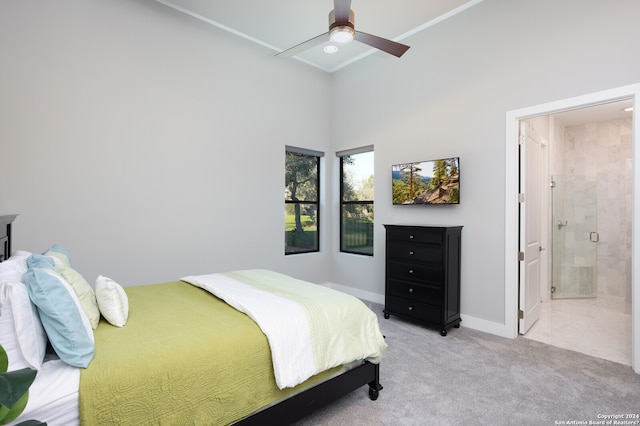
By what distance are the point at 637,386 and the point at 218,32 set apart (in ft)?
16.0

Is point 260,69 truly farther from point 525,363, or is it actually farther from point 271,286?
point 525,363

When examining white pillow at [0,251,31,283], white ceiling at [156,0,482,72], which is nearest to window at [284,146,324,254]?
white ceiling at [156,0,482,72]

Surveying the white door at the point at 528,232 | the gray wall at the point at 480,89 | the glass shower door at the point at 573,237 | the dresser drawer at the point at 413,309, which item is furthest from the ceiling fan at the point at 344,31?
the glass shower door at the point at 573,237

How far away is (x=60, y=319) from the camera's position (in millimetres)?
1344

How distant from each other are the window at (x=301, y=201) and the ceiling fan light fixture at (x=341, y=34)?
2.24m

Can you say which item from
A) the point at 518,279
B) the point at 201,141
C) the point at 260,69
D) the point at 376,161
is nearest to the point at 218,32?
the point at 260,69

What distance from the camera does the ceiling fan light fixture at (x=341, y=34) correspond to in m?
2.36

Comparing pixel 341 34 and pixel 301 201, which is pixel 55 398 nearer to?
pixel 341 34

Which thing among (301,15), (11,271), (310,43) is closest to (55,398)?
(11,271)

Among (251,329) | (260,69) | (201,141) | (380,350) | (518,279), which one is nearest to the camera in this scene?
(251,329)

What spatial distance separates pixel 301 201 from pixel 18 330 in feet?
12.2

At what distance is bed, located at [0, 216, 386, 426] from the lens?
1257 mm

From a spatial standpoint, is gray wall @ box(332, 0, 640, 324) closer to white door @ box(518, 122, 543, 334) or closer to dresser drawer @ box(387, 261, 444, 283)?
white door @ box(518, 122, 543, 334)

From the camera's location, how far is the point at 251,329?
1.71m
